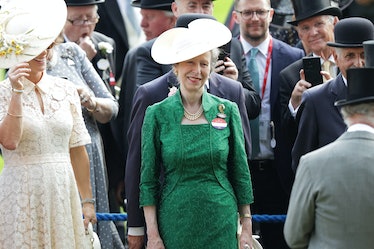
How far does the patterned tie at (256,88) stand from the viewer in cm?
924

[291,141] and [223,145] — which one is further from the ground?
[223,145]

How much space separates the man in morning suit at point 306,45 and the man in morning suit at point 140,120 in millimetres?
860

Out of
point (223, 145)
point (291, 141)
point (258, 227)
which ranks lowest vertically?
point (258, 227)

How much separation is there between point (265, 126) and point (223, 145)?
201cm

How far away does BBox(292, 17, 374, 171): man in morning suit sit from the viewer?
8.09m

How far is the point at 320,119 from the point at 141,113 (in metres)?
1.26

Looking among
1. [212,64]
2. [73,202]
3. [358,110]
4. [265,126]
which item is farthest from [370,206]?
[265,126]

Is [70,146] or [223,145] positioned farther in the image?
[70,146]

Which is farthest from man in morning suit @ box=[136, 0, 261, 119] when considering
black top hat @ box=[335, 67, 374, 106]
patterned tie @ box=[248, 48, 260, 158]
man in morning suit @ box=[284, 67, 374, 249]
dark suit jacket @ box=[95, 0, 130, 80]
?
→ dark suit jacket @ box=[95, 0, 130, 80]

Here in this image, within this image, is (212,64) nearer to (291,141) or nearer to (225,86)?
(225,86)

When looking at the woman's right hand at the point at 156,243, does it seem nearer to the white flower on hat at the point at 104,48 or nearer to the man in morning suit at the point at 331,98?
the man in morning suit at the point at 331,98

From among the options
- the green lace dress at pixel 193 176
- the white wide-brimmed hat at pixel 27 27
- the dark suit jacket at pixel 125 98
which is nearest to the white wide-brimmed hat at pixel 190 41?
the green lace dress at pixel 193 176

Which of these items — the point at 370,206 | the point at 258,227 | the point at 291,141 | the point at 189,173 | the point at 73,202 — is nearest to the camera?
the point at 370,206

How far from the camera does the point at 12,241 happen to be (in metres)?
7.43
